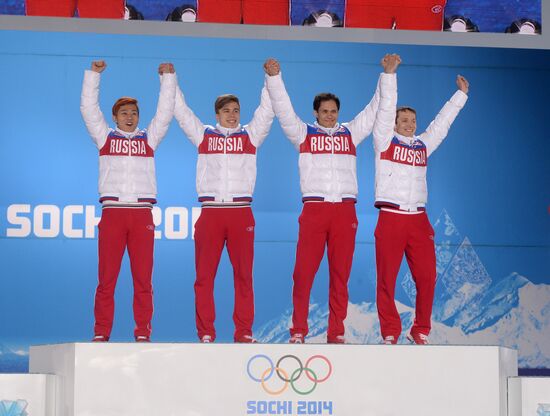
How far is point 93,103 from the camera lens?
6934 millimetres

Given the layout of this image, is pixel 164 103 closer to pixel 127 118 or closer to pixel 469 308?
pixel 127 118

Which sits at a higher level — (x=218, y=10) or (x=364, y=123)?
(x=218, y=10)

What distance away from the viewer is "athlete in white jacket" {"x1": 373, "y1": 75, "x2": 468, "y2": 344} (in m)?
6.82

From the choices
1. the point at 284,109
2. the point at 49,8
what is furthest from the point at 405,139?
the point at 49,8

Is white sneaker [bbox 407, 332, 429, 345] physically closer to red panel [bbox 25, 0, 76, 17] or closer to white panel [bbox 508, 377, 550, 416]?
white panel [bbox 508, 377, 550, 416]

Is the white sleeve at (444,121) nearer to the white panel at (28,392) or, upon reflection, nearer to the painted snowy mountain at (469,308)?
the painted snowy mountain at (469,308)

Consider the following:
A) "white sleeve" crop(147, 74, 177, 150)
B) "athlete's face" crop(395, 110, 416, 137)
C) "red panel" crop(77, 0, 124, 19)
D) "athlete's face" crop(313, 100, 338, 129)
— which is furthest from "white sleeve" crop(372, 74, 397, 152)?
"red panel" crop(77, 0, 124, 19)

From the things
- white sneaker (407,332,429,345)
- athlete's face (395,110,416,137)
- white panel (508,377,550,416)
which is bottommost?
white panel (508,377,550,416)

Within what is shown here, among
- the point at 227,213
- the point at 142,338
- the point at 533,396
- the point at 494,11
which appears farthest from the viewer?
the point at 494,11

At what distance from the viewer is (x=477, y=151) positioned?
29.5 feet

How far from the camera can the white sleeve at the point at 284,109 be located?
6746 millimetres

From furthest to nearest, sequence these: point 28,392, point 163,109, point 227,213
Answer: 1. point 163,109
2. point 227,213
3. point 28,392

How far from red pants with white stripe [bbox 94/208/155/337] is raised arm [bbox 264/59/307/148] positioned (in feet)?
3.56

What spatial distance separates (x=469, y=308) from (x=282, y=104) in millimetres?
2964
